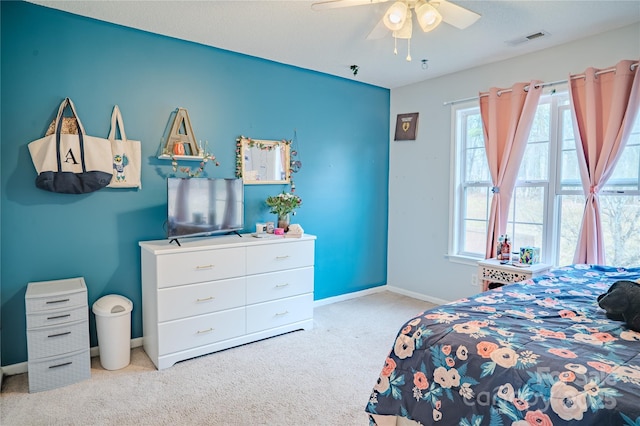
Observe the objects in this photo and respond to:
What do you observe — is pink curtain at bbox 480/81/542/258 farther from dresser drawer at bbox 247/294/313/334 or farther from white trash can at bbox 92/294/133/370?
white trash can at bbox 92/294/133/370

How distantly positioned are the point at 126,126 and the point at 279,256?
5.19 feet

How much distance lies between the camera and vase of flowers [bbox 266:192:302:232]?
356cm

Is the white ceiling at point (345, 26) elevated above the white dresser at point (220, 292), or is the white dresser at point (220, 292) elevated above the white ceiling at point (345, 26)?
the white ceiling at point (345, 26)

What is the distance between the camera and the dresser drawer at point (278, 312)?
124 inches

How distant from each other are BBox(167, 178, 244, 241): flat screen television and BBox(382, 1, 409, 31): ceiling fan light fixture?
1756 mm

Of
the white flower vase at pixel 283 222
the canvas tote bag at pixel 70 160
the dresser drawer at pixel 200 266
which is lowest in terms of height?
the dresser drawer at pixel 200 266

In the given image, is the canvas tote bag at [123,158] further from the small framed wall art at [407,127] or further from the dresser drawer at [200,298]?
the small framed wall art at [407,127]

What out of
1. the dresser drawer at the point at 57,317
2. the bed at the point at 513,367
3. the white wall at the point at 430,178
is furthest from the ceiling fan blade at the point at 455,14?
the dresser drawer at the point at 57,317

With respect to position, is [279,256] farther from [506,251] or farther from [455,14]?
[455,14]

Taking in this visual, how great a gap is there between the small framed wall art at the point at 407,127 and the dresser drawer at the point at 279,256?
1.89 meters

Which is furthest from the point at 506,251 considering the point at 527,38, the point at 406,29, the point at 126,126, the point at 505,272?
the point at 126,126

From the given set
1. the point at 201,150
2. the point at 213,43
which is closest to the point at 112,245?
the point at 201,150

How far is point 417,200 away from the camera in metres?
4.45

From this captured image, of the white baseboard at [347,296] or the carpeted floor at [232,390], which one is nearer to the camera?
the carpeted floor at [232,390]
